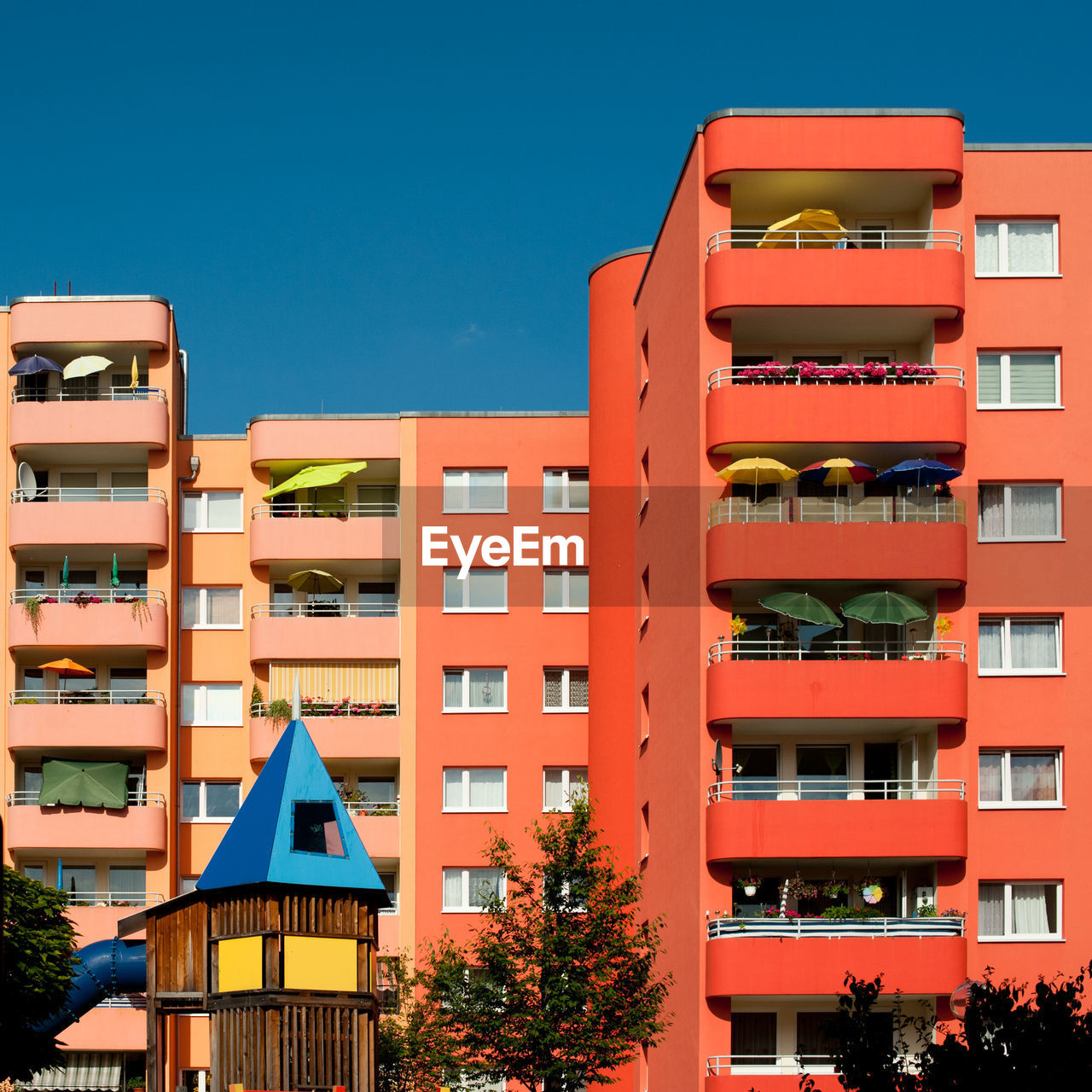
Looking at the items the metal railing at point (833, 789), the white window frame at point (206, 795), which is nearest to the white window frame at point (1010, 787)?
the metal railing at point (833, 789)

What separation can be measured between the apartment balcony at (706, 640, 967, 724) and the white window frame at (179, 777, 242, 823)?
1942 cm

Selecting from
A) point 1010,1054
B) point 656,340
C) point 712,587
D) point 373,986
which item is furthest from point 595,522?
point 1010,1054

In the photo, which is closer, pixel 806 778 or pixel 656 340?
pixel 806 778

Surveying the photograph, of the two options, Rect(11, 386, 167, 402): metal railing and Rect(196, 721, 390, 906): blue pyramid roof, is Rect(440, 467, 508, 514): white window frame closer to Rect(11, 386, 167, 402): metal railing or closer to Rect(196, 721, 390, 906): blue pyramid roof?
Rect(11, 386, 167, 402): metal railing

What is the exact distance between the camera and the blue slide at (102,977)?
142 feet

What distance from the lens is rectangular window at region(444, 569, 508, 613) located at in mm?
54062

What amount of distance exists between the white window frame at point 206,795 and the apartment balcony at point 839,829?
19.6 metres

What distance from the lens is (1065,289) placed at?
41.8m

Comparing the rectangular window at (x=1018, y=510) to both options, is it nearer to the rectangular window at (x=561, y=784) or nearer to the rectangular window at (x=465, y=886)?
the rectangular window at (x=561, y=784)

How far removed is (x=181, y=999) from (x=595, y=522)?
20180 millimetres

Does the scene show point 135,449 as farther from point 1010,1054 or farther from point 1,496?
point 1010,1054

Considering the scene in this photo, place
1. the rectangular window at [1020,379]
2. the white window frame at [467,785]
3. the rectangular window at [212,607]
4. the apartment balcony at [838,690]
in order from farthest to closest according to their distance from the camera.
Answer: the rectangular window at [212,607] → the white window frame at [467,785] → the rectangular window at [1020,379] → the apartment balcony at [838,690]

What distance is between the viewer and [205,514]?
2205 inches

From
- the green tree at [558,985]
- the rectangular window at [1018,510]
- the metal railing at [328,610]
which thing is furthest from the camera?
the metal railing at [328,610]
